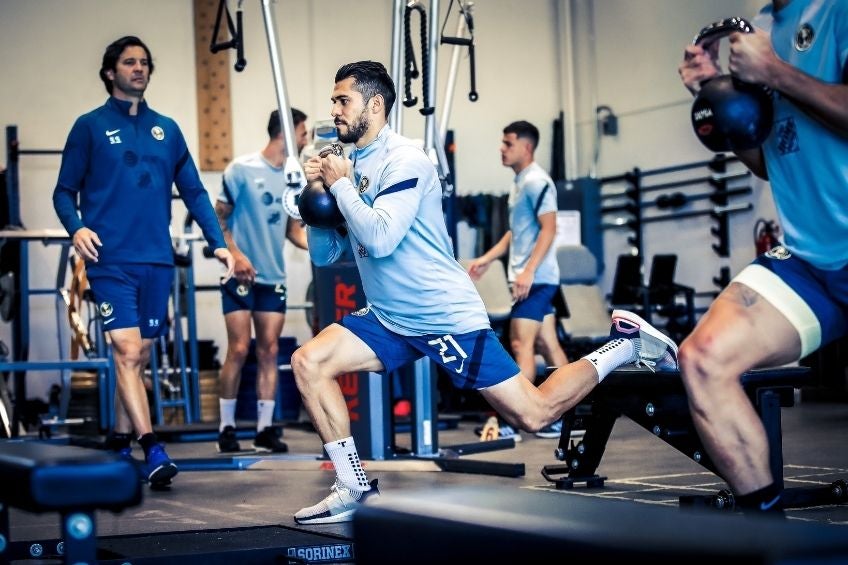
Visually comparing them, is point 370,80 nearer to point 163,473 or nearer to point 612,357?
point 612,357

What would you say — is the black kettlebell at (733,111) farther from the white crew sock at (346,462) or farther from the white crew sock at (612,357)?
the white crew sock at (346,462)

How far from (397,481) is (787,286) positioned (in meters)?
2.64

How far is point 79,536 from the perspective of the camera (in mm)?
1859

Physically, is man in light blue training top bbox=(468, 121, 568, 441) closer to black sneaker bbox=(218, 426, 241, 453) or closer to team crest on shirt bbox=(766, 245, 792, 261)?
black sneaker bbox=(218, 426, 241, 453)

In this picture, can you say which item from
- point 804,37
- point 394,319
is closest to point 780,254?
point 804,37

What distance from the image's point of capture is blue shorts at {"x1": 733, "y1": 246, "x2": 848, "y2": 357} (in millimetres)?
2562

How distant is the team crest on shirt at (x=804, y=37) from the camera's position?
2.65 meters

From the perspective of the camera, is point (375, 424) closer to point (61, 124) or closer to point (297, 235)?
point (297, 235)

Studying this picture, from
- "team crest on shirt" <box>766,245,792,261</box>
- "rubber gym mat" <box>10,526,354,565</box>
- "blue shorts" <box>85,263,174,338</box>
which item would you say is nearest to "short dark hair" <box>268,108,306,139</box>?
"blue shorts" <box>85,263,174,338</box>

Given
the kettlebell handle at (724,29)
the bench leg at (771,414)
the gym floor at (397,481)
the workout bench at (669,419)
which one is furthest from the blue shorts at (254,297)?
the kettlebell handle at (724,29)

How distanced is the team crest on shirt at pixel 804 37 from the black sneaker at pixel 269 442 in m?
4.13

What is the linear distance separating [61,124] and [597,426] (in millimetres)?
7184

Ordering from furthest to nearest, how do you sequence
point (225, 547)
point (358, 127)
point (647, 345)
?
point (647, 345), point (358, 127), point (225, 547)

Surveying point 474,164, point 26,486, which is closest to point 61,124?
point 474,164
